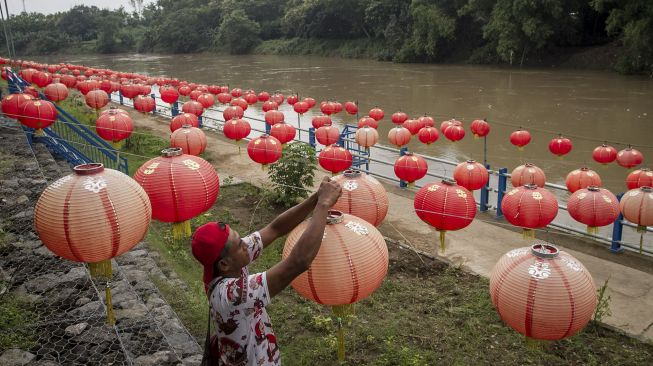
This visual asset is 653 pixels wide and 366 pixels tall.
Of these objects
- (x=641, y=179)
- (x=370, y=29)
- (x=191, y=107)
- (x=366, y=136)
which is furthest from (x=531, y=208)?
(x=370, y=29)

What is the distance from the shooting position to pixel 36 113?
949 cm

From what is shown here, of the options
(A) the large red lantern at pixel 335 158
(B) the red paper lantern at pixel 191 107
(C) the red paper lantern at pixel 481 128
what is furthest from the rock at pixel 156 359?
(B) the red paper lantern at pixel 191 107

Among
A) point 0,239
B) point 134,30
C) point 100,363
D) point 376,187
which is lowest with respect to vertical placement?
point 100,363

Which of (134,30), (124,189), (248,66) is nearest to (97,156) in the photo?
(124,189)

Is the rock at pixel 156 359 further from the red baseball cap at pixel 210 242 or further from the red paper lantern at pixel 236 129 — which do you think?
the red paper lantern at pixel 236 129

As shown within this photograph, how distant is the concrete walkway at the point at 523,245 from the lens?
6566 mm

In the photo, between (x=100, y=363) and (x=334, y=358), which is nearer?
(x=100, y=363)

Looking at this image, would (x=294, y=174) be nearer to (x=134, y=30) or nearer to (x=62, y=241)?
(x=62, y=241)

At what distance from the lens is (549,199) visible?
648 centimetres

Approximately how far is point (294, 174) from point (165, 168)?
5.19 meters

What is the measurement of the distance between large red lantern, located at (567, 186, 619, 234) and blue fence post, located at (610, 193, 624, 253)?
1830 millimetres

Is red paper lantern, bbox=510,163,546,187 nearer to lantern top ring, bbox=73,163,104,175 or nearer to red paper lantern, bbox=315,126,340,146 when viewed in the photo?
red paper lantern, bbox=315,126,340,146

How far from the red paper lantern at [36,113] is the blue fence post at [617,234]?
10.4 m

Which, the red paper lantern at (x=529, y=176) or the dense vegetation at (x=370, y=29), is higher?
the dense vegetation at (x=370, y=29)
